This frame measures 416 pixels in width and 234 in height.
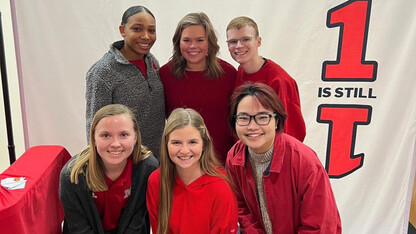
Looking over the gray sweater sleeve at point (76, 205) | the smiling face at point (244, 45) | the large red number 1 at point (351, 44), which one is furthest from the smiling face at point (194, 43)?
the large red number 1 at point (351, 44)

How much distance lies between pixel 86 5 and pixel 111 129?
1213 millimetres

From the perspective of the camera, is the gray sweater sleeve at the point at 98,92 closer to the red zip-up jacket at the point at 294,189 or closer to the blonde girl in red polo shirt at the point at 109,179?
the blonde girl in red polo shirt at the point at 109,179

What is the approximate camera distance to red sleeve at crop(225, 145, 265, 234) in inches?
58.8

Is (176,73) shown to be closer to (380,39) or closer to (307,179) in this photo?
(307,179)

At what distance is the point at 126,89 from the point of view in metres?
1.64

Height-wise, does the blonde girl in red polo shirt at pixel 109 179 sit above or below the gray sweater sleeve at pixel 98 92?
below

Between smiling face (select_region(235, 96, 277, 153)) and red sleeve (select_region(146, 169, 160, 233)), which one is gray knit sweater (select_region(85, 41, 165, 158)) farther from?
smiling face (select_region(235, 96, 277, 153))

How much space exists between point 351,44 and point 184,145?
4.63 feet

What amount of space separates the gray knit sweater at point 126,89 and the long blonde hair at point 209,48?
12 centimetres

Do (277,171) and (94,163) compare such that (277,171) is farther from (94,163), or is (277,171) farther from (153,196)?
(94,163)

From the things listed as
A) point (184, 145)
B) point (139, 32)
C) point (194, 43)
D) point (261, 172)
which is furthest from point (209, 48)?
point (261, 172)

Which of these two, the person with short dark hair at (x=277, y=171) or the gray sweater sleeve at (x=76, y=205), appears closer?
the person with short dark hair at (x=277, y=171)

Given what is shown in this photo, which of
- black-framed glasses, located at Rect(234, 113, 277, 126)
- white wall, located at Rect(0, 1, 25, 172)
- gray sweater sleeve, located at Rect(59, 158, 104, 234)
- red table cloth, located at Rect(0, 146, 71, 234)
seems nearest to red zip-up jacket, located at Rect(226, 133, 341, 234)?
black-framed glasses, located at Rect(234, 113, 277, 126)

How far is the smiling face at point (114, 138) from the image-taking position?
143 cm
